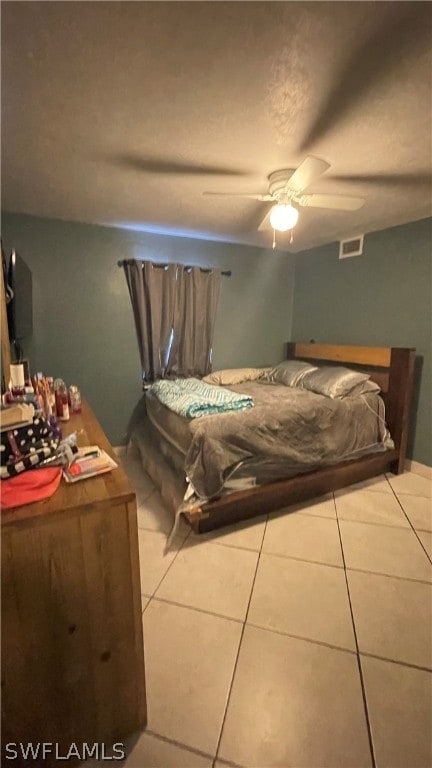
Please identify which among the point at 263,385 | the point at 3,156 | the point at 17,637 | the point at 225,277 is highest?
the point at 3,156

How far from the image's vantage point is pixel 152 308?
302cm

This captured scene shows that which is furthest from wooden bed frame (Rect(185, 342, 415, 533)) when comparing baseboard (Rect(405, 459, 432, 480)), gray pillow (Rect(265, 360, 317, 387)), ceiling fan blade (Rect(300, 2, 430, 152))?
ceiling fan blade (Rect(300, 2, 430, 152))

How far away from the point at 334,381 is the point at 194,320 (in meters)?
1.54

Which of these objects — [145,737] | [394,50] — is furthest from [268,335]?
[145,737]

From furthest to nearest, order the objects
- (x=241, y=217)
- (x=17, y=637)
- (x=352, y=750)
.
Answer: (x=241, y=217) → (x=352, y=750) → (x=17, y=637)

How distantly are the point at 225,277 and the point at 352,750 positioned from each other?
11.3 feet

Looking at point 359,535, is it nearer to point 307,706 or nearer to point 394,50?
point 307,706

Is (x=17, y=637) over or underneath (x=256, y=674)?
over

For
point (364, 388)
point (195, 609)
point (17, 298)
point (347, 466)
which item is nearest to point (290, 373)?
point (364, 388)

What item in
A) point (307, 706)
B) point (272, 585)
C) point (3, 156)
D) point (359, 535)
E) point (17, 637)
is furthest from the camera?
point (359, 535)

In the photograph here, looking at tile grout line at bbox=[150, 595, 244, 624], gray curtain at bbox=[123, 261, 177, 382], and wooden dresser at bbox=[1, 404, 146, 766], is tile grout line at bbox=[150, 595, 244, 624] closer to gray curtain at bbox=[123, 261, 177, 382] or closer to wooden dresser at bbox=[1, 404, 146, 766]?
wooden dresser at bbox=[1, 404, 146, 766]

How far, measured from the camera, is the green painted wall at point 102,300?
8.94 ft

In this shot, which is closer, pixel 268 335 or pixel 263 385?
pixel 263 385

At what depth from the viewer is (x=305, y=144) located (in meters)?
1.58
